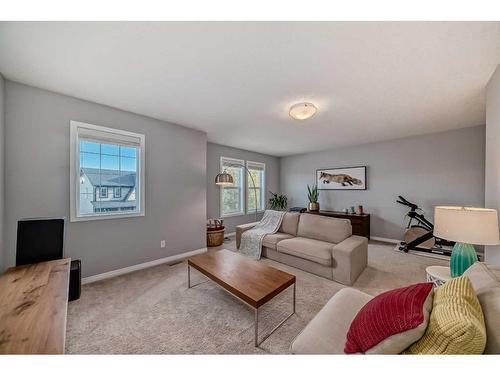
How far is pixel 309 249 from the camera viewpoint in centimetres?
274

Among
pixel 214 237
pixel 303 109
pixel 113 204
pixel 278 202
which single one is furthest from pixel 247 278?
pixel 278 202

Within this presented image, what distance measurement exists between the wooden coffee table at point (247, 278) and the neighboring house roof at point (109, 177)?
5.25 ft

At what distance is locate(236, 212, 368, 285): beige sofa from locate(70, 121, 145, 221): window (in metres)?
2.01

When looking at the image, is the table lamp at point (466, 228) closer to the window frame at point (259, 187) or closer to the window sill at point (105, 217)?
the window sill at point (105, 217)

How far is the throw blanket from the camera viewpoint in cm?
336

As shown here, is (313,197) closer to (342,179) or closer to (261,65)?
(342,179)

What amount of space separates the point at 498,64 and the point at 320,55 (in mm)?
1692

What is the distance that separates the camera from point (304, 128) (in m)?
3.61

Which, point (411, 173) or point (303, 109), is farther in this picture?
point (411, 173)

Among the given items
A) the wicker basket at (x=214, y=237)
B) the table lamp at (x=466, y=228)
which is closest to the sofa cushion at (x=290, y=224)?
the wicker basket at (x=214, y=237)

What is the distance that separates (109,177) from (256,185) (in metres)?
3.84

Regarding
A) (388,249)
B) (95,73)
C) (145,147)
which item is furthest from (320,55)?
(388,249)

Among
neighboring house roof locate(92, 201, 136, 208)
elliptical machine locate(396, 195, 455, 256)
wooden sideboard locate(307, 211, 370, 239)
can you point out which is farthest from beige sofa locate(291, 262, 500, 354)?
wooden sideboard locate(307, 211, 370, 239)

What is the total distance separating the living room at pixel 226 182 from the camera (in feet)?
3.78
